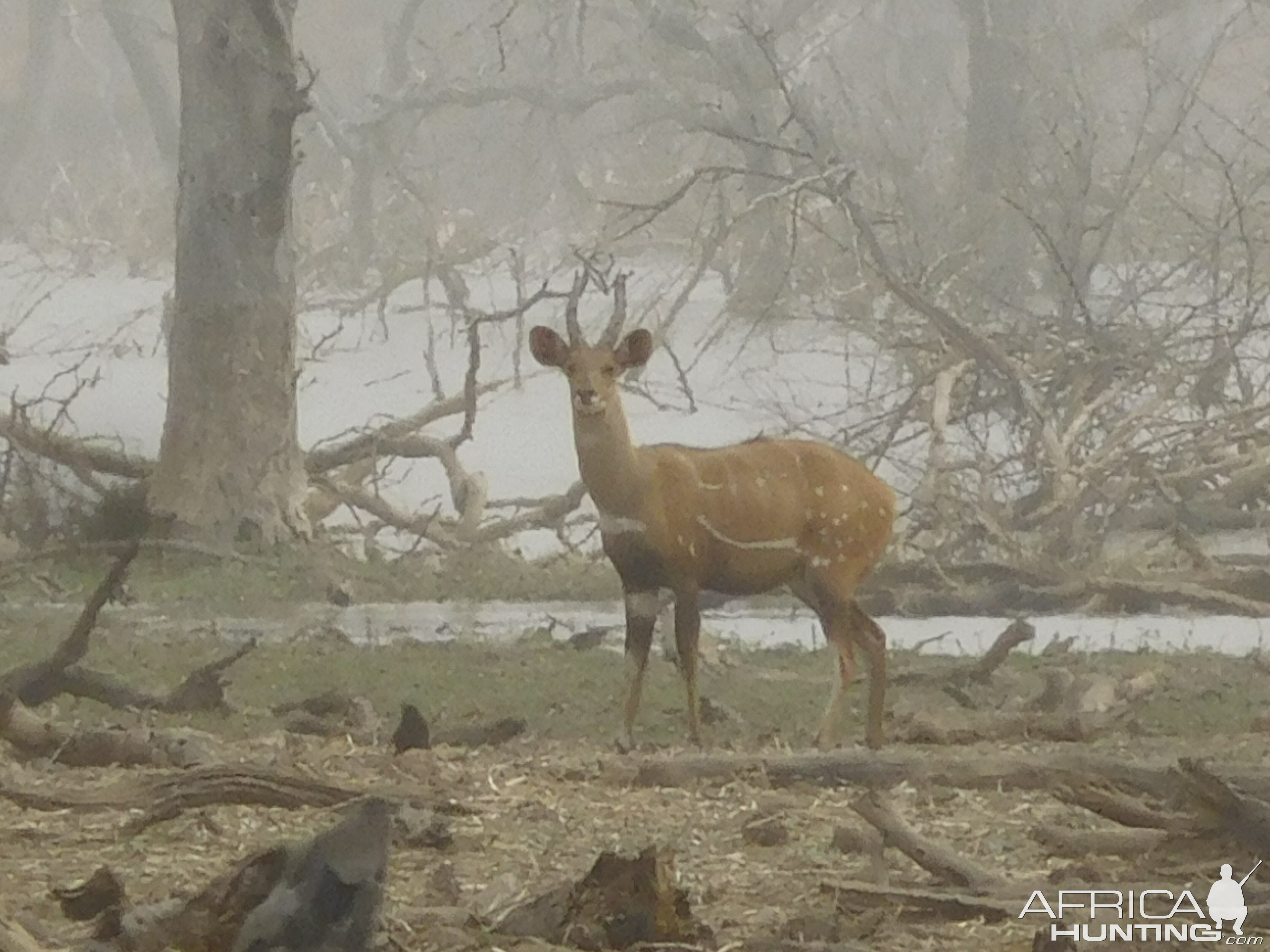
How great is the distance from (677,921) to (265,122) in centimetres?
185

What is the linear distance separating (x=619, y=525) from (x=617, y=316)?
37 centimetres

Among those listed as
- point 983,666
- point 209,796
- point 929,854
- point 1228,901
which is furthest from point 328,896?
point 983,666

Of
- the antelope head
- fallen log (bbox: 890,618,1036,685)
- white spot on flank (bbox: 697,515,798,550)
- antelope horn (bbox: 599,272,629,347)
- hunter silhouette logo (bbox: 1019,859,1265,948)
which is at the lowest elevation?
hunter silhouette logo (bbox: 1019,859,1265,948)

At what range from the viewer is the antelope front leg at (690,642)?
3135 mm

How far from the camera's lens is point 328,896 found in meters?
2.07

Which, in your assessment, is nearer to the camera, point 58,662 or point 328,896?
point 328,896

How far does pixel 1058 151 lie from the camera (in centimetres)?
381

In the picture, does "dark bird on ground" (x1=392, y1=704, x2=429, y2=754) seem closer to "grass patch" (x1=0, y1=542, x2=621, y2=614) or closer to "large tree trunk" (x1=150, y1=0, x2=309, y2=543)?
"grass patch" (x1=0, y1=542, x2=621, y2=614)

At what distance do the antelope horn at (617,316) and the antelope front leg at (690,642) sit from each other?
0.43 metres

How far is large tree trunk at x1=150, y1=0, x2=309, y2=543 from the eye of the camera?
11.5ft

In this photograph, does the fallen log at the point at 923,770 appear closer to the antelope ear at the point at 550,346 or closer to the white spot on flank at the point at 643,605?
the white spot on flank at the point at 643,605

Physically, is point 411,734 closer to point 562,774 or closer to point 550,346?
point 562,774

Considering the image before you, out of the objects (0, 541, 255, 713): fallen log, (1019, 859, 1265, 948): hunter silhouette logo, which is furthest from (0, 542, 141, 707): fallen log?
(1019, 859, 1265, 948): hunter silhouette logo

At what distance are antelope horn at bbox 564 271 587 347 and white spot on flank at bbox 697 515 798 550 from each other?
35cm
